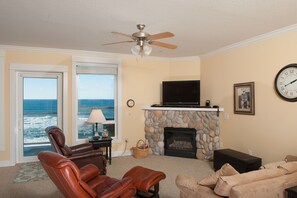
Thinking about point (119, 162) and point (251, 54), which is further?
point (119, 162)

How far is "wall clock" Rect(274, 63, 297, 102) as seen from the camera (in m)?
3.34

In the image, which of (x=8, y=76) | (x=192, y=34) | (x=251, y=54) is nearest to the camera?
(x=192, y=34)

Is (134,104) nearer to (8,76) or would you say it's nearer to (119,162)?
(119,162)

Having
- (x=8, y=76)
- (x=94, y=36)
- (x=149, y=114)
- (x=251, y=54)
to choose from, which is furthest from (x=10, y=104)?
(x=251, y=54)

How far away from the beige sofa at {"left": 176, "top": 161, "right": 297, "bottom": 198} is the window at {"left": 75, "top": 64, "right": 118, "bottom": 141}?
3.44m

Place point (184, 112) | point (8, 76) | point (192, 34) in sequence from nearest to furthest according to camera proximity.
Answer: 1. point (192, 34)
2. point (8, 76)
3. point (184, 112)

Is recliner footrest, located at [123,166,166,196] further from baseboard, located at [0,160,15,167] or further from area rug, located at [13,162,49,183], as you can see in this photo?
baseboard, located at [0,160,15,167]

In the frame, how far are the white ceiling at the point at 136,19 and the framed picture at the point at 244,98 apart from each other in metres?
0.93

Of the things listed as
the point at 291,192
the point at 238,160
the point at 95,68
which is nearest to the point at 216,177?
the point at 291,192

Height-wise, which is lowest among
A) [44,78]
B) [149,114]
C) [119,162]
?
[119,162]

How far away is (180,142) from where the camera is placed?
545 centimetres

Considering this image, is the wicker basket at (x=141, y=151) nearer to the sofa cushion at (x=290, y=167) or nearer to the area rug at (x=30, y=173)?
the area rug at (x=30, y=173)

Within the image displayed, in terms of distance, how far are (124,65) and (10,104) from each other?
2.70 meters

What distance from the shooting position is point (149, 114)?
5.60 meters
